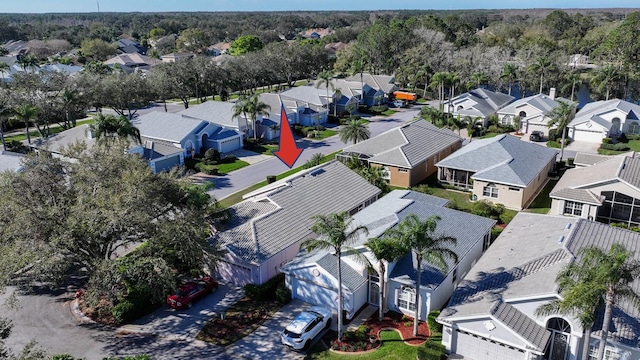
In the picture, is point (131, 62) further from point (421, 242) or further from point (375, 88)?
point (421, 242)

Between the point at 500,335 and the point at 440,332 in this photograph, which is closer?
the point at 500,335

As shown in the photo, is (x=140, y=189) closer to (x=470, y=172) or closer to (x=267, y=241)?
(x=267, y=241)

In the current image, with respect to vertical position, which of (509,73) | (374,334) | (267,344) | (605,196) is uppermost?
(509,73)

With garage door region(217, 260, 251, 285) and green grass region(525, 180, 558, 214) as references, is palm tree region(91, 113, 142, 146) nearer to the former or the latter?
garage door region(217, 260, 251, 285)

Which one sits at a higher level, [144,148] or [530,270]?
[144,148]

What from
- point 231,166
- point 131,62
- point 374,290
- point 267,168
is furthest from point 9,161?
point 131,62

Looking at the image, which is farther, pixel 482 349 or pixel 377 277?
pixel 377 277

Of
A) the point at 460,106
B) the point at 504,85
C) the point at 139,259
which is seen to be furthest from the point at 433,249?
the point at 504,85
